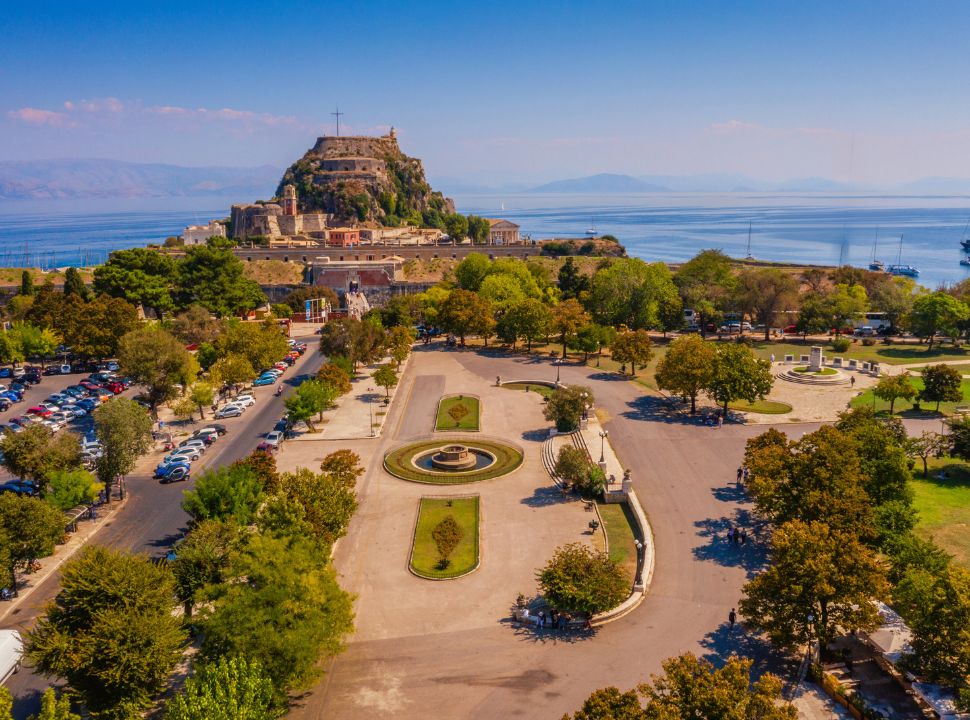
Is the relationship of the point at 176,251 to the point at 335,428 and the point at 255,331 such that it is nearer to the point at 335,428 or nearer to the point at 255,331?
the point at 255,331

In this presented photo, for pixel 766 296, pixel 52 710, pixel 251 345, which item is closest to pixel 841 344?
pixel 766 296

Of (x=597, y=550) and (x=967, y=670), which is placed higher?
(x=967, y=670)

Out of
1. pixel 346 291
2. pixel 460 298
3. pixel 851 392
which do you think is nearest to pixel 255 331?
pixel 460 298

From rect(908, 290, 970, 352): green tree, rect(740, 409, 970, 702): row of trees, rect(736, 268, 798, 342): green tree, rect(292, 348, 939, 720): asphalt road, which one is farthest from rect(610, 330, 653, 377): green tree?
rect(908, 290, 970, 352): green tree

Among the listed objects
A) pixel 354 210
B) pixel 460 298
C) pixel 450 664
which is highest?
pixel 354 210

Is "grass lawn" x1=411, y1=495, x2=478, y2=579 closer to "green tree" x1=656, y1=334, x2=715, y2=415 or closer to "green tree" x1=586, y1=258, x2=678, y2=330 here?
"green tree" x1=656, y1=334, x2=715, y2=415

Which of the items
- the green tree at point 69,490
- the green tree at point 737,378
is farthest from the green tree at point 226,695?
the green tree at point 737,378
